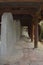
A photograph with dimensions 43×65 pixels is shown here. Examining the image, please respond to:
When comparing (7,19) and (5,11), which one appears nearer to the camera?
(5,11)

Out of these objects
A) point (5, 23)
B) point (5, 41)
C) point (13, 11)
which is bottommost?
point (5, 41)

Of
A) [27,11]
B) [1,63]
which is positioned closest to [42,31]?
[27,11]

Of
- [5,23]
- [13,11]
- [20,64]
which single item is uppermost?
[13,11]

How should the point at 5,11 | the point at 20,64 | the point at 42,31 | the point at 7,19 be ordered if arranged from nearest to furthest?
the point at 20,64 < the point at 5,11 < the point at 7,19 < the point at 42,31

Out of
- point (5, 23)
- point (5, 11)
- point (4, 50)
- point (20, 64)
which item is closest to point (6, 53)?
point (4, 50)

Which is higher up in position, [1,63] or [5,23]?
[5,23]

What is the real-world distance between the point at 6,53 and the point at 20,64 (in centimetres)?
231

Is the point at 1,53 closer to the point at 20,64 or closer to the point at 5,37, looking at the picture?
the point at 5,37

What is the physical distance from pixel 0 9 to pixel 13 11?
1.97 ft

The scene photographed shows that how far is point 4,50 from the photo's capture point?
803 centimetres

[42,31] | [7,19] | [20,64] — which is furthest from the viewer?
[42,31]

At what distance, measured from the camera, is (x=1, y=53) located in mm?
7941

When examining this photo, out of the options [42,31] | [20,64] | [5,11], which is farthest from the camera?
[42,31]

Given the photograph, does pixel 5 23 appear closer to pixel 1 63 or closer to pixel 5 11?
pixel 5 11
